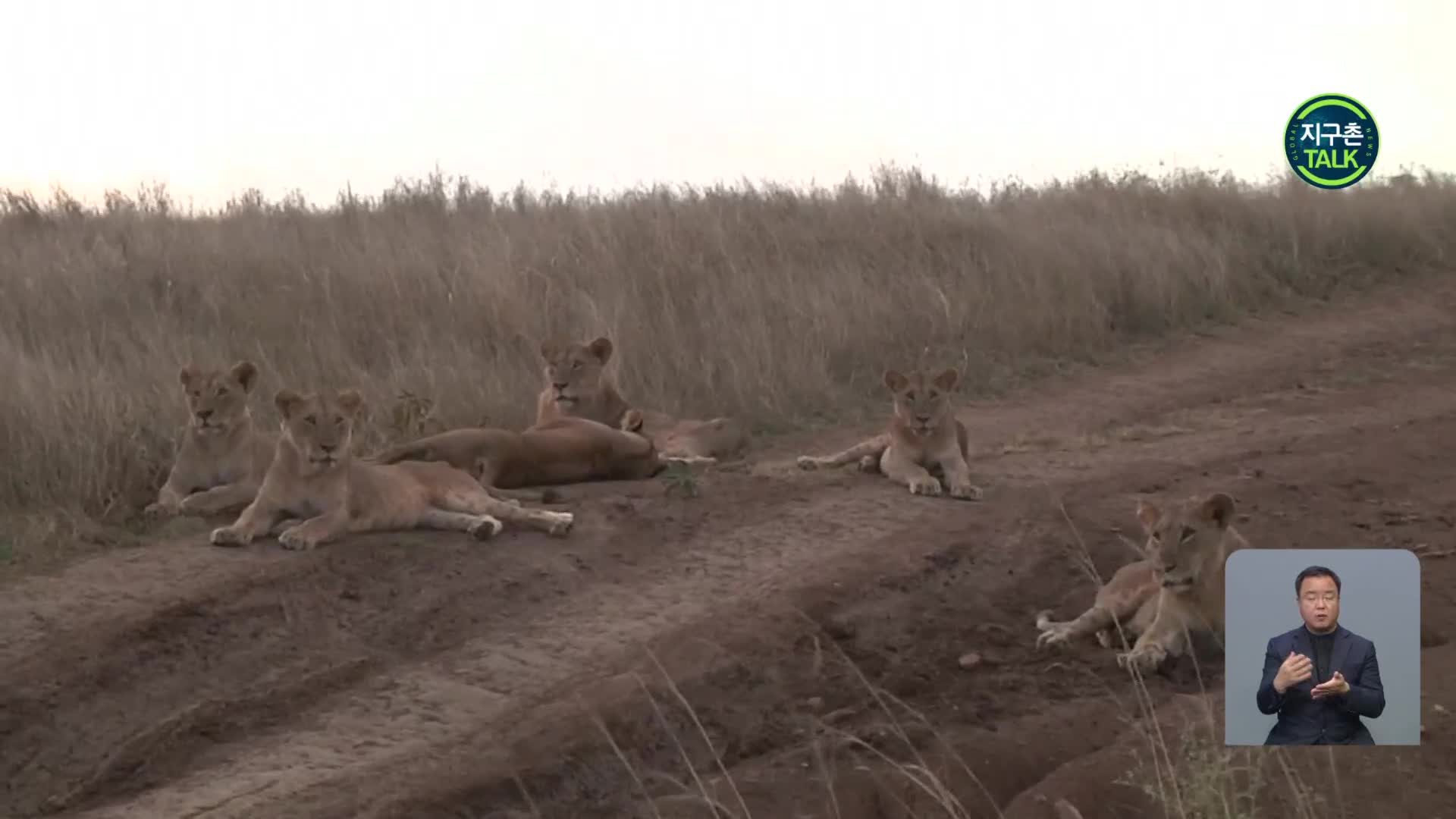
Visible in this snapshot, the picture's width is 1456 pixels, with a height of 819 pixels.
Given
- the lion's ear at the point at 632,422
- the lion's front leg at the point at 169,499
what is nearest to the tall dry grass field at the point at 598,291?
the lion's front leg at the point at 169,499

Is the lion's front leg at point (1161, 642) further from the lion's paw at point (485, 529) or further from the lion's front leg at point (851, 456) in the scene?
the lion's front leg at point (851, 456)

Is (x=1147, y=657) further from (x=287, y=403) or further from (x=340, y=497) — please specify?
(x=287, y=403)

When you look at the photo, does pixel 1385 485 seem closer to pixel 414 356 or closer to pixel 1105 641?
pixel 1105 641

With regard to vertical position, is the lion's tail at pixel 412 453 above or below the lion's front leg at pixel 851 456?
above

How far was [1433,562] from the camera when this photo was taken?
601cm

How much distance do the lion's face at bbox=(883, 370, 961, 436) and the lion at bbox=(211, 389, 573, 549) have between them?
6.94 ft

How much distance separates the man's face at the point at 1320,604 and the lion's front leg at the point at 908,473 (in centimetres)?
454

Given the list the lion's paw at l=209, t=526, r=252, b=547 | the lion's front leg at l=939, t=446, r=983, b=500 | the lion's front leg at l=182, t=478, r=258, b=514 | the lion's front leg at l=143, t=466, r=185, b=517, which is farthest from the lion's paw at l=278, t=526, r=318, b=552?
the lion's front leg at l=939, t=446, r=983, b=500

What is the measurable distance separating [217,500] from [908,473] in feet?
11.2

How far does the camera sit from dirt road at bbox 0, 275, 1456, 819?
437 cm

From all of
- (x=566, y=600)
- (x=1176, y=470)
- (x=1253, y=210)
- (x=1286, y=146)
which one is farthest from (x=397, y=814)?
(x=1253, y=210)

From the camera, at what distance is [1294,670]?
10.4 feet

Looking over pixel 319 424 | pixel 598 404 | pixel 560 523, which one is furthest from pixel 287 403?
pixel 598 404

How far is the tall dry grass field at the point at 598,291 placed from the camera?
8.92m
